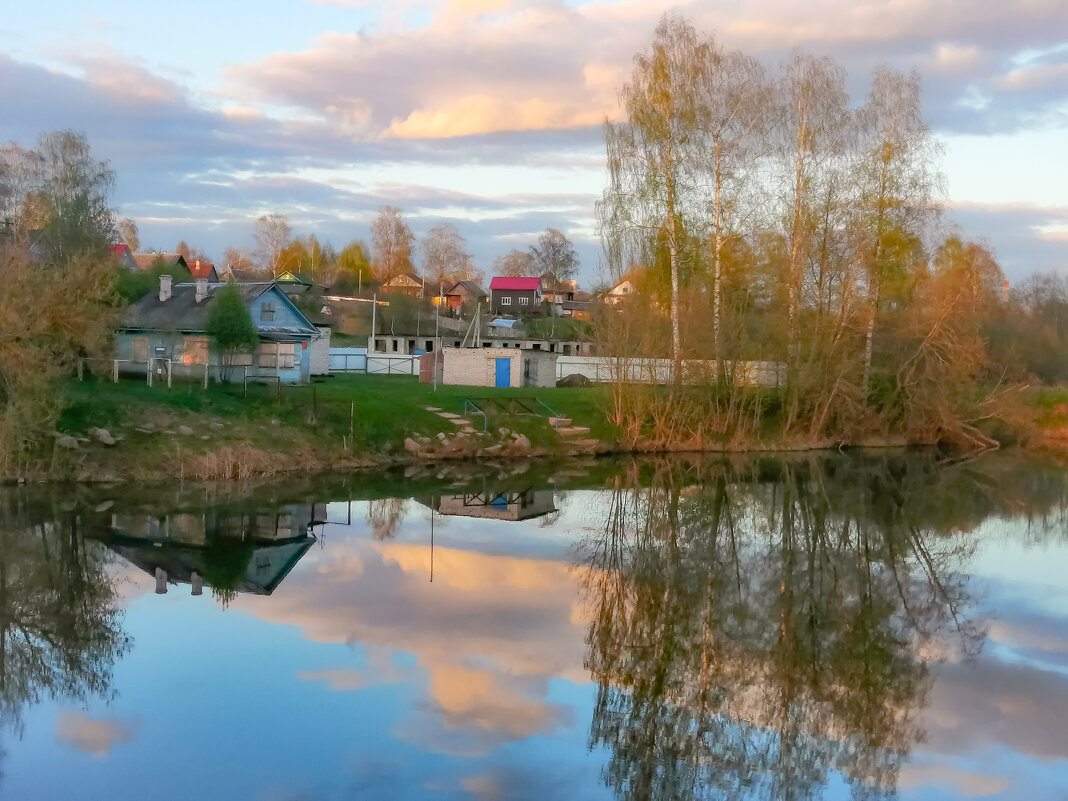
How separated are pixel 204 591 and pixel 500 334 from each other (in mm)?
44582

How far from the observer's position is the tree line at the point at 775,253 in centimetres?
3453

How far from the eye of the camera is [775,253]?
34.8m

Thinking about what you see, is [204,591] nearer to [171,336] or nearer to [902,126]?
[171,336]

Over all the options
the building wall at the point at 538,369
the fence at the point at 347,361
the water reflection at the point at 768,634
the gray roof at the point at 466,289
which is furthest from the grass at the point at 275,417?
the gray roof at the point at 466,289

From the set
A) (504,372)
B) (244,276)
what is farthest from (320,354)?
(244,276)

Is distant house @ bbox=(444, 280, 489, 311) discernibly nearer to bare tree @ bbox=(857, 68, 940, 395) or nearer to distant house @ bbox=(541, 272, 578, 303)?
distant house @ bbox=(541, 272, 578, 303)

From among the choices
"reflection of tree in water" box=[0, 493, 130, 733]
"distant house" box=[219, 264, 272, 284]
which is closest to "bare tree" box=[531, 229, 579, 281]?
"distant house" box=[219, 264, 272, 284]

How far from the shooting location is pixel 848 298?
35.3 m

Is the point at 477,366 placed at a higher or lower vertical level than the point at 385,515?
higher

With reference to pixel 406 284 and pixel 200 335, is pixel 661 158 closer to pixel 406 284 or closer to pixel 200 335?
pixel 200 335

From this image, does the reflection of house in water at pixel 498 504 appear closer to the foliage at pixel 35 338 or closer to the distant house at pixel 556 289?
the foliage at pixel 35 338

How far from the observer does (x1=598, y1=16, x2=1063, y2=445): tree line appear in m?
34.5

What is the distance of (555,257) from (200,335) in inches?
3055

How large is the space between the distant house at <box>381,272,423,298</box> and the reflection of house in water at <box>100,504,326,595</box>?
67597 mm
